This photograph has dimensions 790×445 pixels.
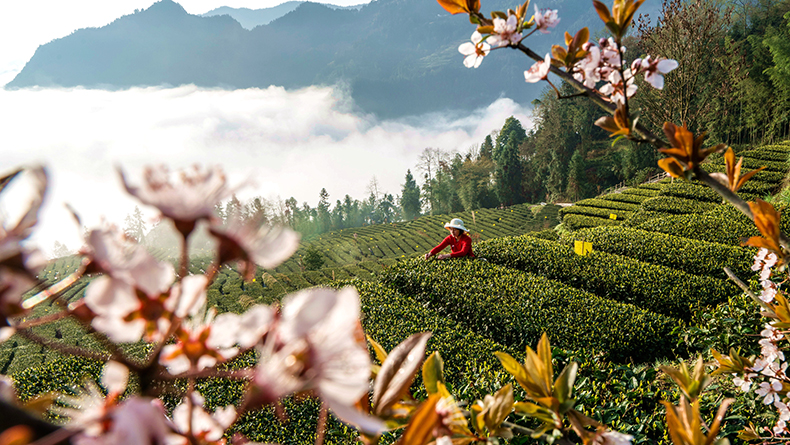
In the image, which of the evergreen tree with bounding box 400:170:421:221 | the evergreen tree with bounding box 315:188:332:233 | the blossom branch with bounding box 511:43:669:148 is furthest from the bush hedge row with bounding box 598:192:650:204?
the evergreen tree with bounding box 315:188:332:233

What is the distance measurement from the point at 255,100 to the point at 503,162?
132314 millimetres

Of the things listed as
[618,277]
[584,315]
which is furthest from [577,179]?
[584,315]

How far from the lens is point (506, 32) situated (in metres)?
0.72

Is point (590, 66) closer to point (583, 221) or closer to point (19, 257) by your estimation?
point (19, 257)

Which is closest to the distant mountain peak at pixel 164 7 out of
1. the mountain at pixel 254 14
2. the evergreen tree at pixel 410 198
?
the mountain at pixel 254 14

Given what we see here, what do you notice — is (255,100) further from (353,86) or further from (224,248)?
(224,248)

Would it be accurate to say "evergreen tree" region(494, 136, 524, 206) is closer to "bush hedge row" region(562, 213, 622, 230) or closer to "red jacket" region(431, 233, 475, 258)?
"bush hedge row" region(562, 213, 622, 230)

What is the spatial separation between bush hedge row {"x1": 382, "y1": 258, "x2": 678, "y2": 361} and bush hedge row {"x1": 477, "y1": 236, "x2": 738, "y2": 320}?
604 mm

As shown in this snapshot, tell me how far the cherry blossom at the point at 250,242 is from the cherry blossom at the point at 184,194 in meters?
0.02

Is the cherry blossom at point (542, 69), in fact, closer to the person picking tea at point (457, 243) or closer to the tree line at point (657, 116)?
the person picking tea at point (457, 243)

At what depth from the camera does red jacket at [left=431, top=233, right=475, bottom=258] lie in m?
5.82

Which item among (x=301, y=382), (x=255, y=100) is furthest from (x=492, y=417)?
(x=255, y=100)

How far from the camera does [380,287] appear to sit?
5.57m

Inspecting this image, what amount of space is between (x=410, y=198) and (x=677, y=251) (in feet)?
134
